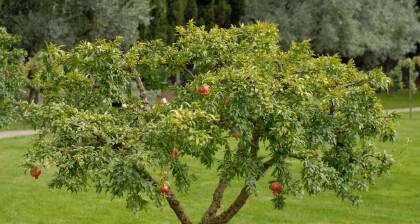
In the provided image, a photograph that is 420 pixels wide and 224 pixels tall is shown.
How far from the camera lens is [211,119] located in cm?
625

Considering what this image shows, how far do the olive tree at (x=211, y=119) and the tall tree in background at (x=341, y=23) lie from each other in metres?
29.8

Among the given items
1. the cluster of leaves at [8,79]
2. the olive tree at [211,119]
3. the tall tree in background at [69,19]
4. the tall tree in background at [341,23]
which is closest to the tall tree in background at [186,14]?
the tall tree in background at [341,23]

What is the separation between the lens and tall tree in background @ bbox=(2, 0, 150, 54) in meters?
30.2

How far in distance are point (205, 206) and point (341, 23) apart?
26169 mm

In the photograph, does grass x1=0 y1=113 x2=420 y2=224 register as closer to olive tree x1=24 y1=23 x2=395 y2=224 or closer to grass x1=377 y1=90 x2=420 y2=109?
olive tree x1=24 y1=23 x2=395 y2=224

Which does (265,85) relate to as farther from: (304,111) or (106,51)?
(106,51)

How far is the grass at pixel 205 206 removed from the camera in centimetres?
1288

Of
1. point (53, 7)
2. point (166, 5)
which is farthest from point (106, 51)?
point (166, 5)

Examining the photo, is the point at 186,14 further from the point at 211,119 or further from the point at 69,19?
the point at 211,119

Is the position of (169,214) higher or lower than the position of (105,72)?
lower

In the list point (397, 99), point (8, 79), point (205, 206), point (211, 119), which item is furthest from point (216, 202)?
point (397, 99)

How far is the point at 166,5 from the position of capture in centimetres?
3603

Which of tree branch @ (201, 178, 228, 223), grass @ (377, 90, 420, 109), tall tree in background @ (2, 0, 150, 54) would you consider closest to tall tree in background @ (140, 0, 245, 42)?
tall tree in background @ (2, 0, 150, 54)

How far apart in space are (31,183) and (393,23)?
2981 centimetres
